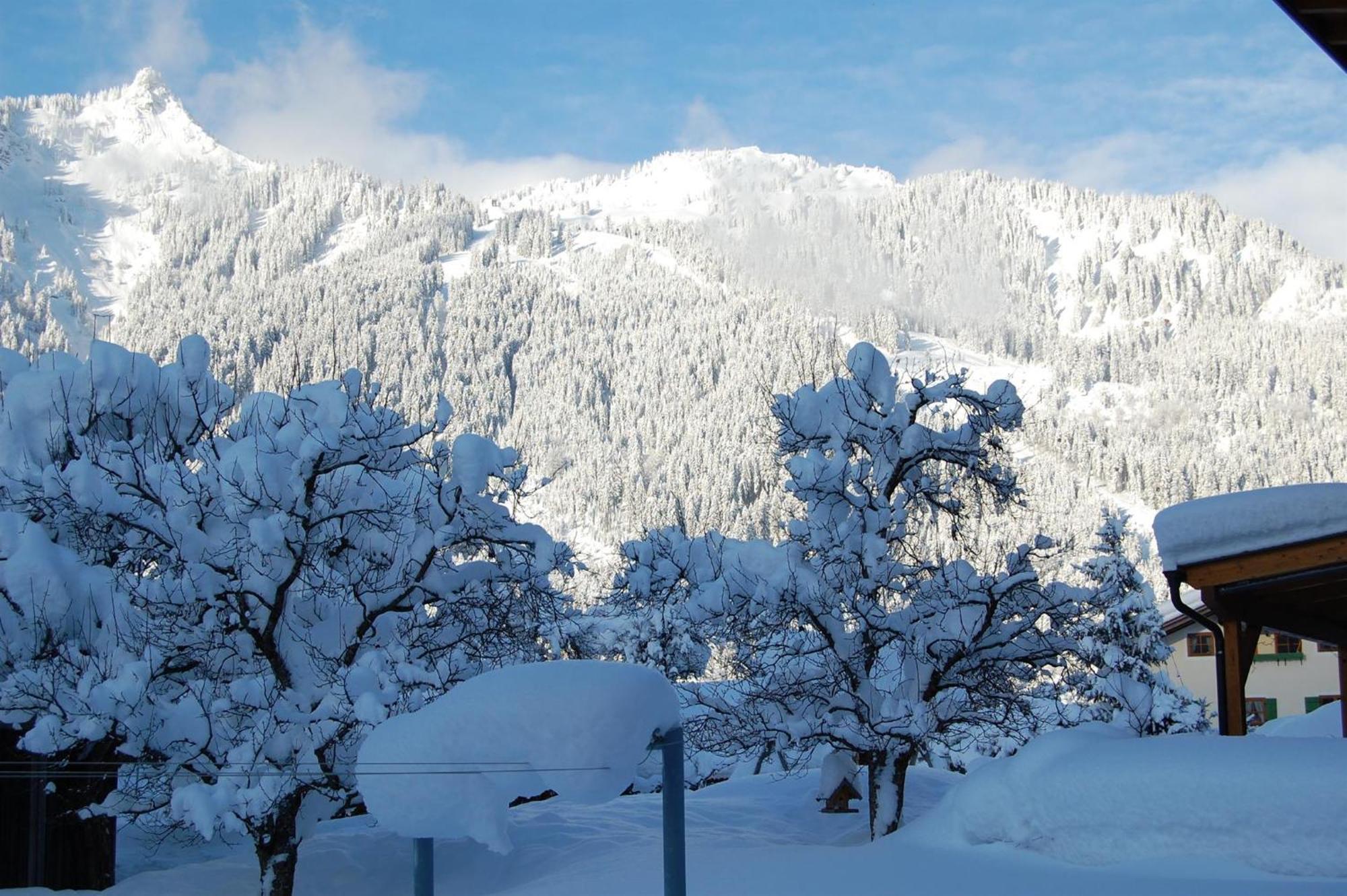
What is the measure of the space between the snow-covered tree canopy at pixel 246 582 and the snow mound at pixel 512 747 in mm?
4300

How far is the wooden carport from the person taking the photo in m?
10.5

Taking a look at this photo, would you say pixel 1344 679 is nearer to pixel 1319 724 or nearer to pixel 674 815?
pixel 1319 724

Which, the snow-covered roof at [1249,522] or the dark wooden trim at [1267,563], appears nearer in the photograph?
the dark wooden trim at [1267,563]

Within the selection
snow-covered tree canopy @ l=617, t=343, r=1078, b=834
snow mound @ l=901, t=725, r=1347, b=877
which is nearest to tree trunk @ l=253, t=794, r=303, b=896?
snow-covered tree canopy @ l=617, t=343, r=1078, b=834

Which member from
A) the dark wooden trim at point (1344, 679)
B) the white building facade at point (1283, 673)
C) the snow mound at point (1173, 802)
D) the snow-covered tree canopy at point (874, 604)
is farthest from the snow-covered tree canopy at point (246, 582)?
the white building facade at point (1283, 673)

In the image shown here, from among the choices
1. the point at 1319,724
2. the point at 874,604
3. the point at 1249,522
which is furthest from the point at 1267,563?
the point at 1319,724

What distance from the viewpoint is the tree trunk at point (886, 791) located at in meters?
15.0

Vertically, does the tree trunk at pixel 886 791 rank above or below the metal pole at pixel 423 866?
below

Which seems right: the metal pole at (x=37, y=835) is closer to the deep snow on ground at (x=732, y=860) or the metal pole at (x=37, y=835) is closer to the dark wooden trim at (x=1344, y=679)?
the deep snow on ground at (x=732, y=860)

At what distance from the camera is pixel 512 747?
21.5 ft

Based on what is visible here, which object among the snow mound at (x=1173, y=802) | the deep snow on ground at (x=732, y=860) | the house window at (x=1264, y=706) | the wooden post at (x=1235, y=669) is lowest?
the house window at (x=1264, y=706)

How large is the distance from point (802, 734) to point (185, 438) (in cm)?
877

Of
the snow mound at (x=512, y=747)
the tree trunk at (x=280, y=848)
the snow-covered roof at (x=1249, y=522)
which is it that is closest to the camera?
the snow mound at (x=512, y=747)

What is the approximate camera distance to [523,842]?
1586 cm
